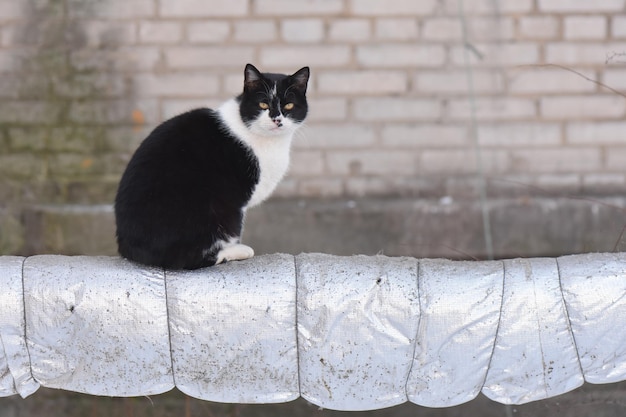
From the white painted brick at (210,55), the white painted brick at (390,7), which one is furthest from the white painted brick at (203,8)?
the white painted brick at (390,7)

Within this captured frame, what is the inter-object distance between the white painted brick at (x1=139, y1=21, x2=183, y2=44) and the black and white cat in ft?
6.22

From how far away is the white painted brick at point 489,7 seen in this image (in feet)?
11.7

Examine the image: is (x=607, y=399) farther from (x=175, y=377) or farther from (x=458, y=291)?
(x=175, y=377)

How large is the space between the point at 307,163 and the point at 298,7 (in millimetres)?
775

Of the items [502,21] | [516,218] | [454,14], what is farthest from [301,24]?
[516,218]

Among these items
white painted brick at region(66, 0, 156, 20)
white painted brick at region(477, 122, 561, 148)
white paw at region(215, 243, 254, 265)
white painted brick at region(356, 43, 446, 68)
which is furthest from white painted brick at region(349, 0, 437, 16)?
white paw at region(215, 243, 254, 265)

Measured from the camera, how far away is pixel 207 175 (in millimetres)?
1609

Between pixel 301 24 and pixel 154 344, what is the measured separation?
92.7 inches

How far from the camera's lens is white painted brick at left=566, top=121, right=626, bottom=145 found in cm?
365

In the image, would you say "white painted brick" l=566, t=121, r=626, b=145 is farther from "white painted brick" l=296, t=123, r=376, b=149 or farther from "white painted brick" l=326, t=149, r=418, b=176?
"white painted brick" l=296, t=123, r=376, b=149

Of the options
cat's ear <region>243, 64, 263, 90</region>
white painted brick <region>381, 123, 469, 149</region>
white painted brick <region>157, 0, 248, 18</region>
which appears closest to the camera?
cat's ear <region>243, 64, 263, 90</region>

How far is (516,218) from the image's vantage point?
3646 mm

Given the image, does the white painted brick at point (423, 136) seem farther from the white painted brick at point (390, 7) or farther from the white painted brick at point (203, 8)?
the white painted brick at point (203, 8)

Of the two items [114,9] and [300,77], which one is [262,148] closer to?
[300,77]
